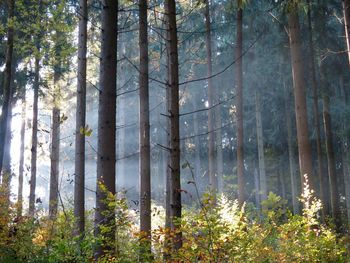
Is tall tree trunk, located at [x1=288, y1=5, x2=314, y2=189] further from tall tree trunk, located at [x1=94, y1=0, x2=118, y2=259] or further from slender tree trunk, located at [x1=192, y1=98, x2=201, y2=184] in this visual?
slender tree trunk, located at [x1=192, y1=98, x2=201, y2=184]

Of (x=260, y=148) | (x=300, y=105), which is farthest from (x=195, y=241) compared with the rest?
(x=260, y=148)

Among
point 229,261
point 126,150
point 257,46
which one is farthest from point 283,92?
point 229,261

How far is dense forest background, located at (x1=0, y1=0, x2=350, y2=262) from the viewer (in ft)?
18.0

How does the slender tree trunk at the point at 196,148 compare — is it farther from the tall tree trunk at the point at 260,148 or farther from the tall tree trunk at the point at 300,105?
the tall tree trunk at the point at 300,105

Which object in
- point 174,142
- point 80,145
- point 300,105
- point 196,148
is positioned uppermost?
point 196,148

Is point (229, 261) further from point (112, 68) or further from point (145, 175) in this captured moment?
point (145, 175)

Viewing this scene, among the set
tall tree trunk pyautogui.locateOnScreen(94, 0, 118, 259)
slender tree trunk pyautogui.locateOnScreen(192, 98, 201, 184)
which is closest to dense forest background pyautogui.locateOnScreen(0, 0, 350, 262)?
tall tree trunk pyautogui.locateOnScreen(94, 0, 118, 259)

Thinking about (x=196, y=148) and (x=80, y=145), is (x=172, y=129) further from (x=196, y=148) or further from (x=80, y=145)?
(x=196, y=148)

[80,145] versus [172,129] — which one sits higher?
[80,145]

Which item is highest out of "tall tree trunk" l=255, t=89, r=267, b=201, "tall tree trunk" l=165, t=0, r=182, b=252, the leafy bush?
"tall tree trunk" l=255, t=89, r=267, b=201

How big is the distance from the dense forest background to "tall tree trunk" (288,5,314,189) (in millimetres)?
30

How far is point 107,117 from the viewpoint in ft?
18.9

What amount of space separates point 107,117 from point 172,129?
0.95 meters

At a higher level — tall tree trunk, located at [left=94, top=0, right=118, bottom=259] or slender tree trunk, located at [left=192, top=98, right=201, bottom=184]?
slender tree trunk, located at [left=192, top=98, right=201, bottom=184]
